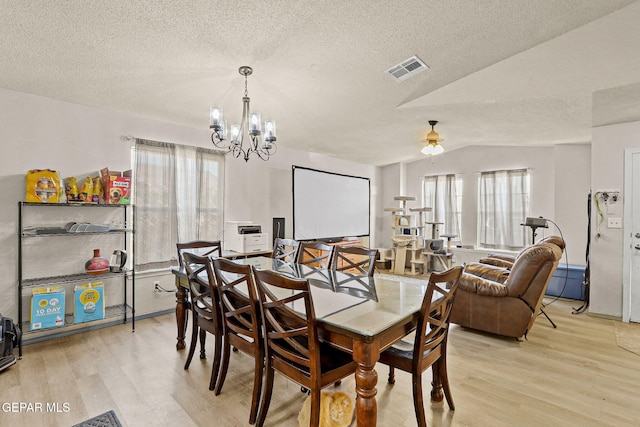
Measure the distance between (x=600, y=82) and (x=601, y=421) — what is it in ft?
9.17

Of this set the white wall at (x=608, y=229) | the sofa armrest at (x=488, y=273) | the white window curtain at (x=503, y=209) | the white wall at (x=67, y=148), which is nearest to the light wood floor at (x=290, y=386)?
the sofa armrest at (x=488, y=273)

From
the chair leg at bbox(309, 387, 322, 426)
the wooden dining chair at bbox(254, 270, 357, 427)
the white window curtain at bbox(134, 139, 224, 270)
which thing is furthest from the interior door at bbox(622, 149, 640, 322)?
the white window curtain at bbox(134, 139, 224, 270)

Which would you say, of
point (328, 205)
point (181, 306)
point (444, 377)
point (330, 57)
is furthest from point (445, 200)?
point (181, 306)

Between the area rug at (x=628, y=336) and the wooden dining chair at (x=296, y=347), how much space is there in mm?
3039

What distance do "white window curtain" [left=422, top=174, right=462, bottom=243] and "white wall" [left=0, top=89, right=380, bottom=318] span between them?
4178 mm

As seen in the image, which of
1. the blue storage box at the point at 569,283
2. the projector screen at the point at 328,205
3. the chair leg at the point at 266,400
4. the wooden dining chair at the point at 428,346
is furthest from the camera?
the projector screen at the point at 328,205

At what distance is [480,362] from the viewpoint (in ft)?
8.64

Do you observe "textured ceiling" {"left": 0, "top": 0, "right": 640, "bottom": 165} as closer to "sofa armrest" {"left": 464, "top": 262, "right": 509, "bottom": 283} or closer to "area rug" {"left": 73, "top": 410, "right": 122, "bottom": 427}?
"sofa armrest" {"left": 464, "top": 262, "right": 509, "bottom": 283}

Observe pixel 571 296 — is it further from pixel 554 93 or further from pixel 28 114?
pixel 28 114

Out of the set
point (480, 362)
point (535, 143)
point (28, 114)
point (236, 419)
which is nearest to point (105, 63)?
point (28, 114)

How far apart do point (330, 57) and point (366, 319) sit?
80.9 inches

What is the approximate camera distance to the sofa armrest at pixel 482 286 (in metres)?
3.07

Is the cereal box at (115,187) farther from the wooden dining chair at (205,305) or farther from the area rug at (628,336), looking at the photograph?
the area rug at (628,336)

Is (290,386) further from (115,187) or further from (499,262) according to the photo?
(499,262)
